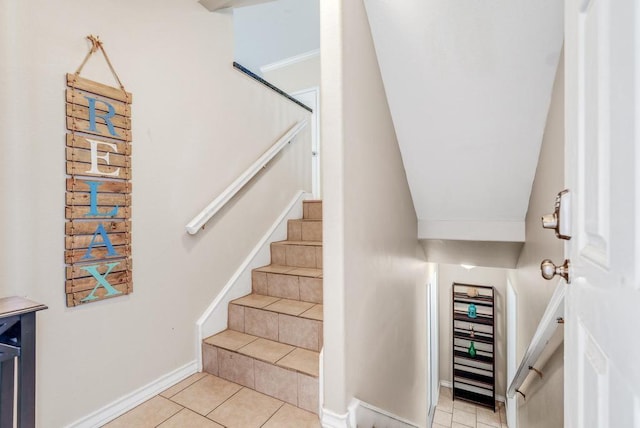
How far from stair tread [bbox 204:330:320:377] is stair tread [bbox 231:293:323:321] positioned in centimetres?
20

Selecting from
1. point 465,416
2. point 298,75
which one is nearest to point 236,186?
point 298,75

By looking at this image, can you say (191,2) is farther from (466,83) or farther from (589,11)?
(589,11)

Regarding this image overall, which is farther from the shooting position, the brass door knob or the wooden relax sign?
the wooden relax sign

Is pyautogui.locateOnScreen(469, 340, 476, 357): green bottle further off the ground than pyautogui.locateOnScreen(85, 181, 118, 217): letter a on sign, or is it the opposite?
pyautogui.locateOnScreen(85, 181, 118, 217): letter a on sign

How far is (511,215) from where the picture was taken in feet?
8.33

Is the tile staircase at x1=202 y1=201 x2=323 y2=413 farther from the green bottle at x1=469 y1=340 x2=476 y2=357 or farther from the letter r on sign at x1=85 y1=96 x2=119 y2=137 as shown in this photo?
the green bottle at x1=469 y1=340 x2=476 y2=357

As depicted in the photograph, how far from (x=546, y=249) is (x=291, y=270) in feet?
5.57

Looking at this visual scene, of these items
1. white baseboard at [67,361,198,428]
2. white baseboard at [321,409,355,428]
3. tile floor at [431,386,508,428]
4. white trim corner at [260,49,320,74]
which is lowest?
tile floor at [431,386,508,428]

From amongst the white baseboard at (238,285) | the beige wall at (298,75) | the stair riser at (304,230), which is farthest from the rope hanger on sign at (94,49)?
the beige wall at (298,75)

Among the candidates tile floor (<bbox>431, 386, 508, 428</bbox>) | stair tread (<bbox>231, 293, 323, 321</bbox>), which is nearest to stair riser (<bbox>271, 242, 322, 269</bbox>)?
stair tread (<bbox>231, 293, 323, 321</bbox>)

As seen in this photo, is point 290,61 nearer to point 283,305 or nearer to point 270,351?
point 283,305

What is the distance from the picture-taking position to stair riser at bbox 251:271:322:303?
7.11 ft

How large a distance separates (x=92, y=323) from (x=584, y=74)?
2.05 meters

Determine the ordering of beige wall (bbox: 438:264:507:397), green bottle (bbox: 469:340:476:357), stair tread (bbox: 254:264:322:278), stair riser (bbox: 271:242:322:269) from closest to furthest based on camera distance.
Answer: stair tread (bbox: 254:264:322:278)
stair riser (bbox: 271:242:322:269)
beige wall (bbox: 438:264:507:397)
green bottle (bbox: 469:340:476:357)
